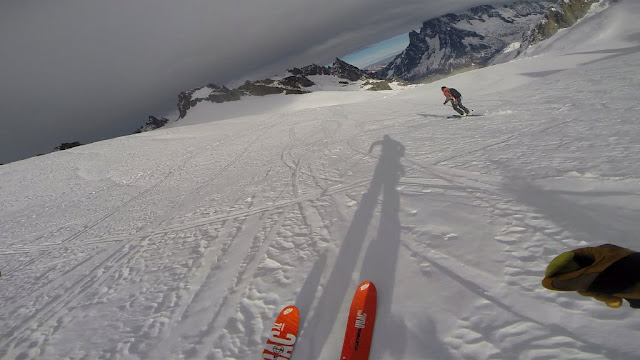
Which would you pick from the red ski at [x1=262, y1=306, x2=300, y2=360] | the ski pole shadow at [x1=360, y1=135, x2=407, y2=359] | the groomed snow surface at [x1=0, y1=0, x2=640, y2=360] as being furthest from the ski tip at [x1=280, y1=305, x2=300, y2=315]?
the ski pole shadow at [x1=360, y1=135, x2=407, y2=359]

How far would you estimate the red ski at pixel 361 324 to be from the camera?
13.6 feet

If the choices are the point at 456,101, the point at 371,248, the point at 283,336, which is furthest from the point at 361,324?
the point at 456,101

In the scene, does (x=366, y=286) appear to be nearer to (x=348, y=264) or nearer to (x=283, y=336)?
(x=348, y=264)

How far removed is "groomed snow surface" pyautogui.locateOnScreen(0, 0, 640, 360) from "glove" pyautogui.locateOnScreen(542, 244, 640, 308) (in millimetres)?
988

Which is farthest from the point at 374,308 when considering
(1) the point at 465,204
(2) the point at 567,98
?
(2) the point at 567,98

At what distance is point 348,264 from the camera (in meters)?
5.88

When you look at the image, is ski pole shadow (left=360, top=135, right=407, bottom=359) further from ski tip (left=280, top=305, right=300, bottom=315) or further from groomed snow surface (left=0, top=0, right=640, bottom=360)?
ski tip (left=280, top=305, right=300, bottom=315)

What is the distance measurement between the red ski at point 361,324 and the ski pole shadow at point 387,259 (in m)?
0.11

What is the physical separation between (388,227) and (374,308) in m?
2.31

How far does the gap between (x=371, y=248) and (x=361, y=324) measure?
1923 mm

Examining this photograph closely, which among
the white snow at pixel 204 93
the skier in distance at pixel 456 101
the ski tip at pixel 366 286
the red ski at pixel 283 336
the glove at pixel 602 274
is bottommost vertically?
the red ski at pixel 283 336

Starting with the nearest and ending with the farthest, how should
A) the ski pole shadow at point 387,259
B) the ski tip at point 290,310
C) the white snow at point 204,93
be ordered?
the ski pole shadow at point 387,259
the ski tip at point 290,310
the white snow at point 204,93

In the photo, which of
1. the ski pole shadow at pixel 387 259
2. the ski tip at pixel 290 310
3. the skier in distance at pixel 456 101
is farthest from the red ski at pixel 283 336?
the skier in distance at pixel 456 101

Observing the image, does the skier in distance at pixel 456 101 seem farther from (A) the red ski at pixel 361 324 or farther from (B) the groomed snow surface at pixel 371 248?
(A) the red ski at pixel 361 324
